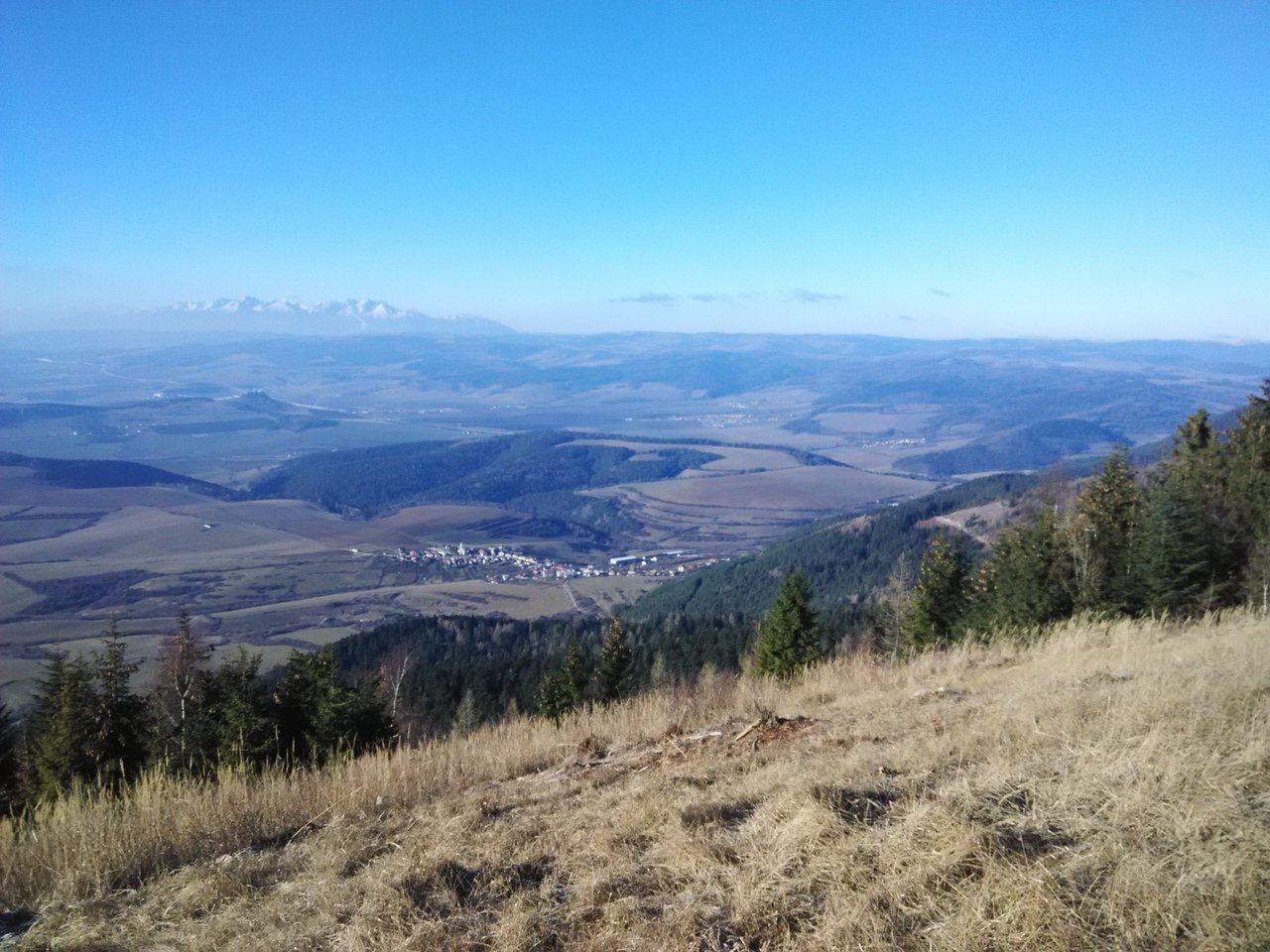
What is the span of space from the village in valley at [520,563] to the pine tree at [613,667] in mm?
54997

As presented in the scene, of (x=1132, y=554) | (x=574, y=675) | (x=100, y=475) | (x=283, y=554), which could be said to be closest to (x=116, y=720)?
(x=574, y=675)

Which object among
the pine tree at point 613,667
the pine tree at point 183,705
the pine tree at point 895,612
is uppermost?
the pine tree at point 183,705

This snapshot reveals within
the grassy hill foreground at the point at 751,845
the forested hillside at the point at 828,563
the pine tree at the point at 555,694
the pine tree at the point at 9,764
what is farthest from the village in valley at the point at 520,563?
the grassy hill foreground at the point at 751,845

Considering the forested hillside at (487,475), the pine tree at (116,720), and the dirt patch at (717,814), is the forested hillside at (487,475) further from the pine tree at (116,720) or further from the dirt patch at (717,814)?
the dirt patch at (717,814)

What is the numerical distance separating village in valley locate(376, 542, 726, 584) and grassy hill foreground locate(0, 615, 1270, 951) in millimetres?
76533

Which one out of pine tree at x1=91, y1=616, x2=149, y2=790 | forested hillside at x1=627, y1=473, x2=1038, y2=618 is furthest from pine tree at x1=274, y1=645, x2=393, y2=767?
forested hillside at x1=627, y1=473, x2=1038, y2=618

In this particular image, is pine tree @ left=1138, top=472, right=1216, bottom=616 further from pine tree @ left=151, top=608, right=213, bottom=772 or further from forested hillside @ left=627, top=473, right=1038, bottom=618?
forested hillside @ left=627, top=473, right=1038, bottom=618

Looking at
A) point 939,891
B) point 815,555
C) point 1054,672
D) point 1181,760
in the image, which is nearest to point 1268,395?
point 1054,672

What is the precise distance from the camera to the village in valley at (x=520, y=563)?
84312mm

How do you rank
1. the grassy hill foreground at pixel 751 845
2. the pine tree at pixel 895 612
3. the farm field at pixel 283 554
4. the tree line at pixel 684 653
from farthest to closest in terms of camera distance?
the farm field at pixel 283 554 → the pine tree at pixel 895 612 → the tree line at pixel 684 653 → the grassy hill foreground at pixel 751 845

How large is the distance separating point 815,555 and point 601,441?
10188 cm

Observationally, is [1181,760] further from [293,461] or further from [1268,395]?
[293,461]

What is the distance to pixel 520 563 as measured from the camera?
90.2 m

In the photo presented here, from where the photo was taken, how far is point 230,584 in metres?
67.4
